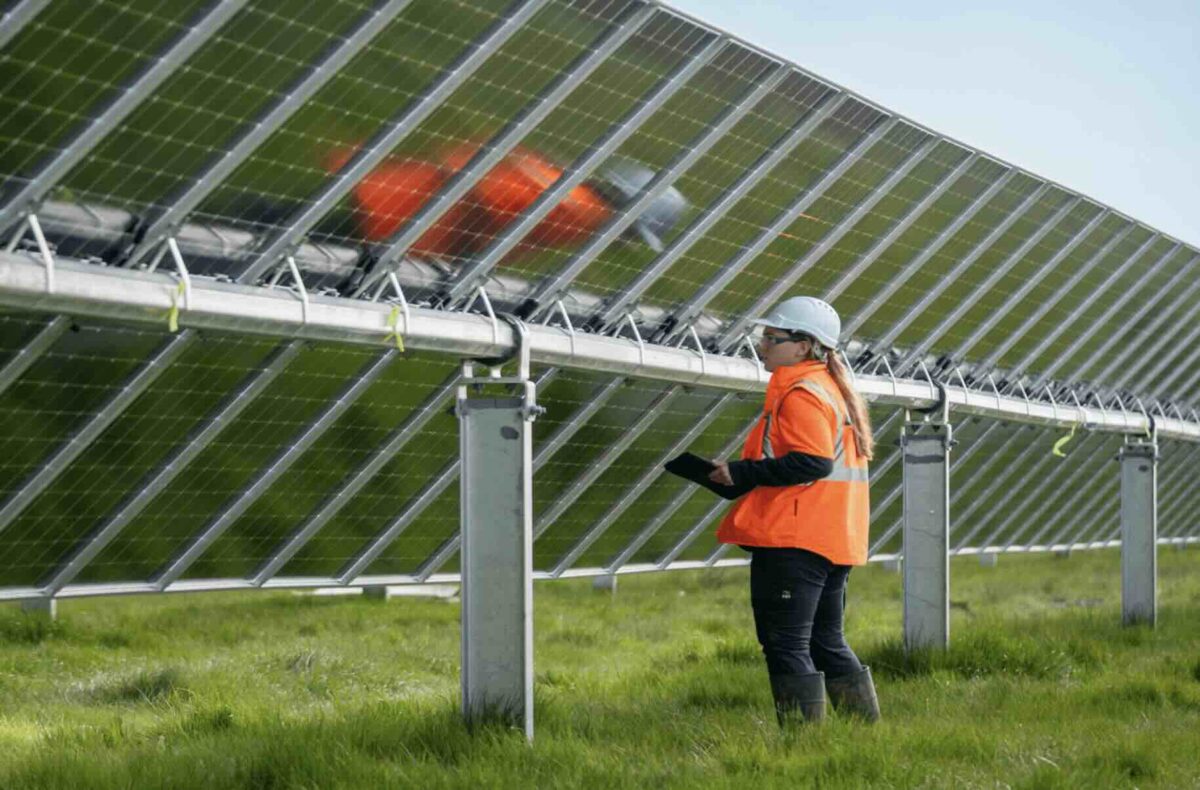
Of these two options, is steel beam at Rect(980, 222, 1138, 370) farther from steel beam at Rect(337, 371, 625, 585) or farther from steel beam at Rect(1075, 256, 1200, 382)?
steel beam at Rect(337, 371, 625, 585)

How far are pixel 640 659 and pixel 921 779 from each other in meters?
8.21

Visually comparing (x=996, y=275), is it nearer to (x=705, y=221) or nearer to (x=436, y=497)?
(x=705, y=221)

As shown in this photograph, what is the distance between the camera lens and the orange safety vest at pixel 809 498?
8.77 metres

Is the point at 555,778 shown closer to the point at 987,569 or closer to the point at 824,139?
the point at 824,139

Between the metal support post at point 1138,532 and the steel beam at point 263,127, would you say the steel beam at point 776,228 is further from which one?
the metal support post at point 1138,532

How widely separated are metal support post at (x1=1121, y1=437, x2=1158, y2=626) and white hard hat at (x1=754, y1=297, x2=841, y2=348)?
949 centimetres

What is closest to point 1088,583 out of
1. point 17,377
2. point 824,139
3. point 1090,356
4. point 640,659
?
point 1090,356

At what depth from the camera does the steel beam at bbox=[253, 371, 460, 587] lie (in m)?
10.8

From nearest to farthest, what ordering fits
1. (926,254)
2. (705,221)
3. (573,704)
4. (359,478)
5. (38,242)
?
1. (38,242)
2. (573,704)
3. (359,478)
4. (705,221)
5. (926,254)

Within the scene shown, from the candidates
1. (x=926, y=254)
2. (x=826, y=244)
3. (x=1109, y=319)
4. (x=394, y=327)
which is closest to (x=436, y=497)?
(x=394, y=327)


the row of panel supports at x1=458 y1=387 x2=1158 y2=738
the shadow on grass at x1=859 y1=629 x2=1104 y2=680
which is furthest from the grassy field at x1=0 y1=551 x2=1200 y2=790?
the row of panel supports at x1=458 y1=387 x2=1158 y2=738

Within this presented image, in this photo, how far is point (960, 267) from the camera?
14258mm

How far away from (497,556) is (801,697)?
5.77ft

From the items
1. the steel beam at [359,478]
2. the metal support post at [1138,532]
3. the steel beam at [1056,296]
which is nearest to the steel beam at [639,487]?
the steel beam at [359,478]
